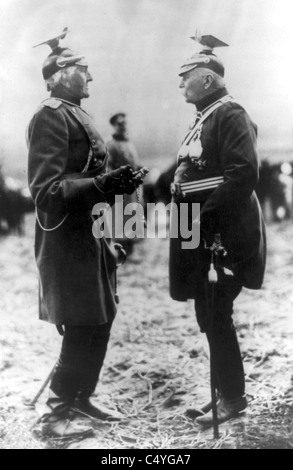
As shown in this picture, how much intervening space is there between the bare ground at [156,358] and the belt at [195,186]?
0.95 ft

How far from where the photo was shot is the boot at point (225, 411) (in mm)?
3336

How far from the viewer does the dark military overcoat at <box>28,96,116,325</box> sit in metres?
3.12

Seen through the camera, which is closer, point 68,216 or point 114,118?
point 68,216

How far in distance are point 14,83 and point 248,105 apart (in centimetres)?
119

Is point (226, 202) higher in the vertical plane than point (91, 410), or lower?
higher

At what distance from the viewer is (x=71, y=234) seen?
3.24 metres

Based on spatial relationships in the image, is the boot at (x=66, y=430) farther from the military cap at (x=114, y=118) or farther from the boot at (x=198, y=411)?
the military cap at (x=114, y=118)

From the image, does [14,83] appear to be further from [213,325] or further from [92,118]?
[213,325]

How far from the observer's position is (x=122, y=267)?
11.2 feet

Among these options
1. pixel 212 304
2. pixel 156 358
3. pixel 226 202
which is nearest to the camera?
pixel 226 202

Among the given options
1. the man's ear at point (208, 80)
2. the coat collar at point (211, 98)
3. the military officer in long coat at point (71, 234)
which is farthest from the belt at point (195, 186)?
the man's ear at point (208, 80)

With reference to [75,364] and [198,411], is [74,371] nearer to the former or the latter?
[75,364]

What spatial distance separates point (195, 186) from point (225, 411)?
3.68ft

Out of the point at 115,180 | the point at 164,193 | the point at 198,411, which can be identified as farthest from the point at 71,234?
the point at 198,411
